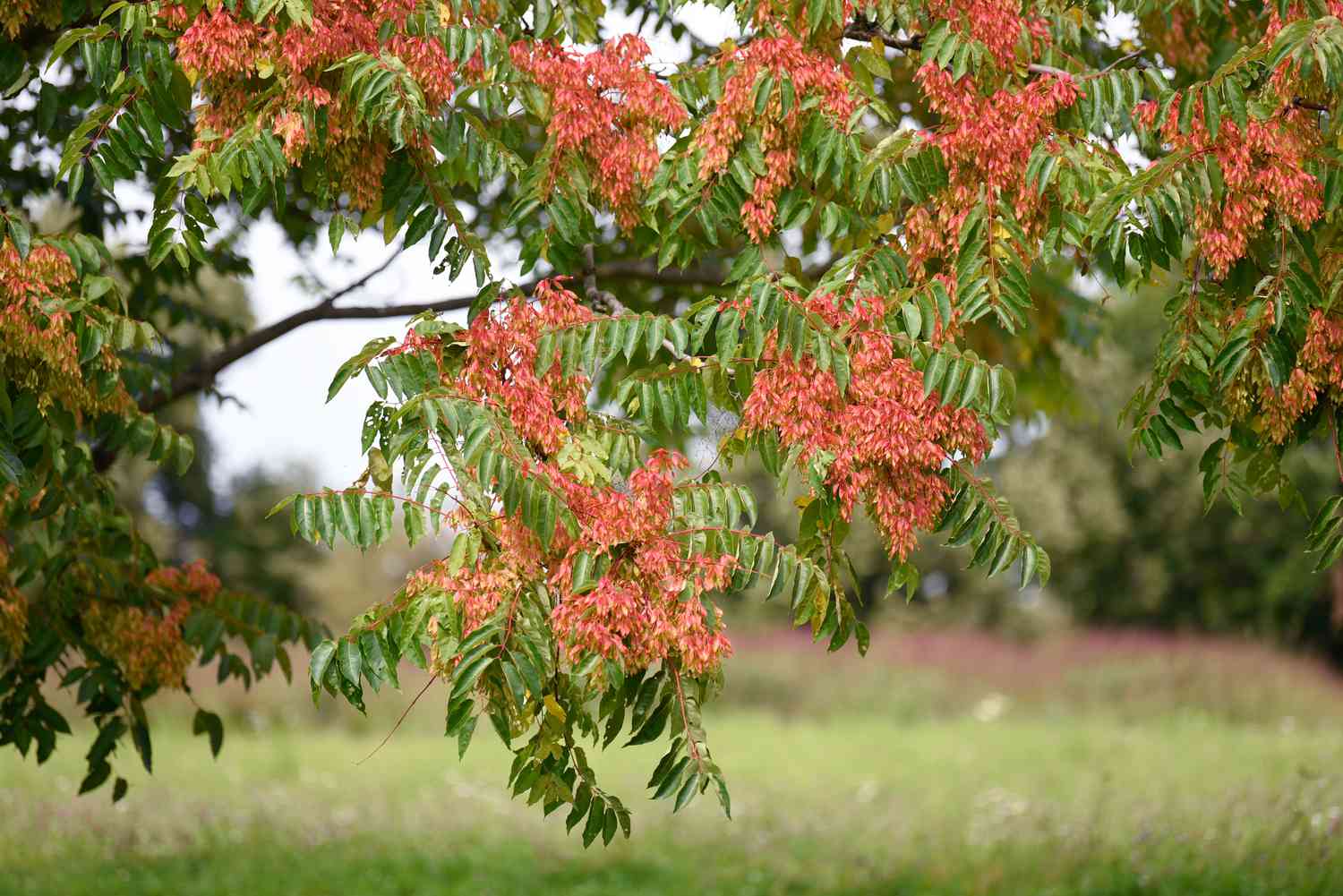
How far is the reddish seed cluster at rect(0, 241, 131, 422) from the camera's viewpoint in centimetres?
370

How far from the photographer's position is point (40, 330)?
147 inches

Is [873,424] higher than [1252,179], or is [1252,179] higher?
[1252,179]

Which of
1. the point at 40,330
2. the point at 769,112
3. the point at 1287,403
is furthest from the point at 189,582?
the point at 1287,403

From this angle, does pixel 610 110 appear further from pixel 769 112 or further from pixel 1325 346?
pixel 1325 346

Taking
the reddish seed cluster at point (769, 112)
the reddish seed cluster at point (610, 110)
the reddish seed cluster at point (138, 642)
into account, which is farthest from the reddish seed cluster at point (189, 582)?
the reddish seed cluster at point (769, 112)

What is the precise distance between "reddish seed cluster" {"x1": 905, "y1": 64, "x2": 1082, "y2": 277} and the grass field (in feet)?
13.6

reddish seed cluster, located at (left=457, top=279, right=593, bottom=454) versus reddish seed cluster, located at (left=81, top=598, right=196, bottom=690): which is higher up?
reddish seed cluster, located at (left=457, top=279, right=593, bottom=454)

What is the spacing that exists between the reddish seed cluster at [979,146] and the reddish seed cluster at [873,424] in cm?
42

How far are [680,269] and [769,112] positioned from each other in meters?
0.53

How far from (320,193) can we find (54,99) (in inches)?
57.8

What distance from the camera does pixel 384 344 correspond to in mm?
3762

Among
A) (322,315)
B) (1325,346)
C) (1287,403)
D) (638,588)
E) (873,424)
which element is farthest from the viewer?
(322,315)

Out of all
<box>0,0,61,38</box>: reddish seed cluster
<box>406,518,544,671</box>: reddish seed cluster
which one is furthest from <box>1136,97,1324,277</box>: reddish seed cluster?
<box>0,0,61,38</box>: reddish seed cluster

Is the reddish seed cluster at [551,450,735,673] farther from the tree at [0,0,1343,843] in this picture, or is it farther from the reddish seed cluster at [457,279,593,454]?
the reddish seed cluster at [457,279,593,454]
